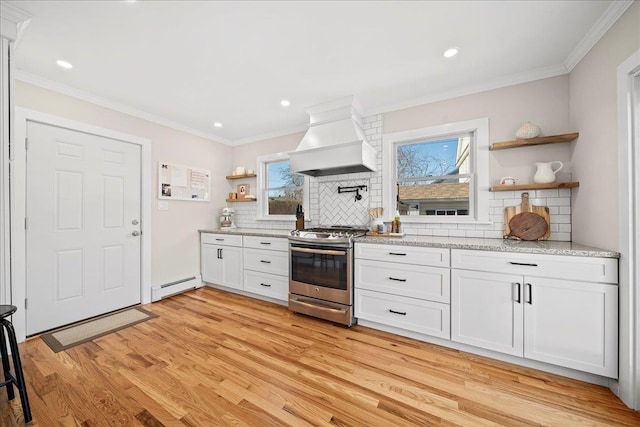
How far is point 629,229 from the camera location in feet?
5.00

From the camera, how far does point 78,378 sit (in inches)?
69.8

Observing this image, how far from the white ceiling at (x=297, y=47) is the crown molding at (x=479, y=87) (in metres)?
0.01

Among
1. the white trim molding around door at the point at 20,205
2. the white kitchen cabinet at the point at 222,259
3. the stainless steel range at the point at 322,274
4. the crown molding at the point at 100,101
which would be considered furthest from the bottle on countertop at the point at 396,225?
the white trim molding around door at the point at 20,205

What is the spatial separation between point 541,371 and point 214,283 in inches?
151

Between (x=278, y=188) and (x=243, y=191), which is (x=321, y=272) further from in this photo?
(x=243, y=191)

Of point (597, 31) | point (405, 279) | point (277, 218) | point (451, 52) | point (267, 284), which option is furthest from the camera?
point (277, 218)

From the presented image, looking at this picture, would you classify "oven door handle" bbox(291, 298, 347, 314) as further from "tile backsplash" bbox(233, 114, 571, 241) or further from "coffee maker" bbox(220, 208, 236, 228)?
"coffee maker" bbox(220, 208, 236, 228)

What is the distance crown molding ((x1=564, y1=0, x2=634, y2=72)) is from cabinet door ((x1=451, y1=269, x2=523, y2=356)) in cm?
184

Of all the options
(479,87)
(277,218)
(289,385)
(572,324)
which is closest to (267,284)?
(277,218)

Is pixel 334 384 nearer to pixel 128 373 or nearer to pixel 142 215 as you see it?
pixel 128 373

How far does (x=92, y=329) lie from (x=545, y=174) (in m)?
4.61

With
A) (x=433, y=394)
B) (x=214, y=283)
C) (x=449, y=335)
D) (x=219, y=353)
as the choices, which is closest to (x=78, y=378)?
(x=219, y=353)

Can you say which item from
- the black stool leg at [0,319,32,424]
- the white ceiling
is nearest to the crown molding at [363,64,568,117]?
the white ceiling

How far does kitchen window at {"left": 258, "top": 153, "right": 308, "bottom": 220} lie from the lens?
13.0 ft
